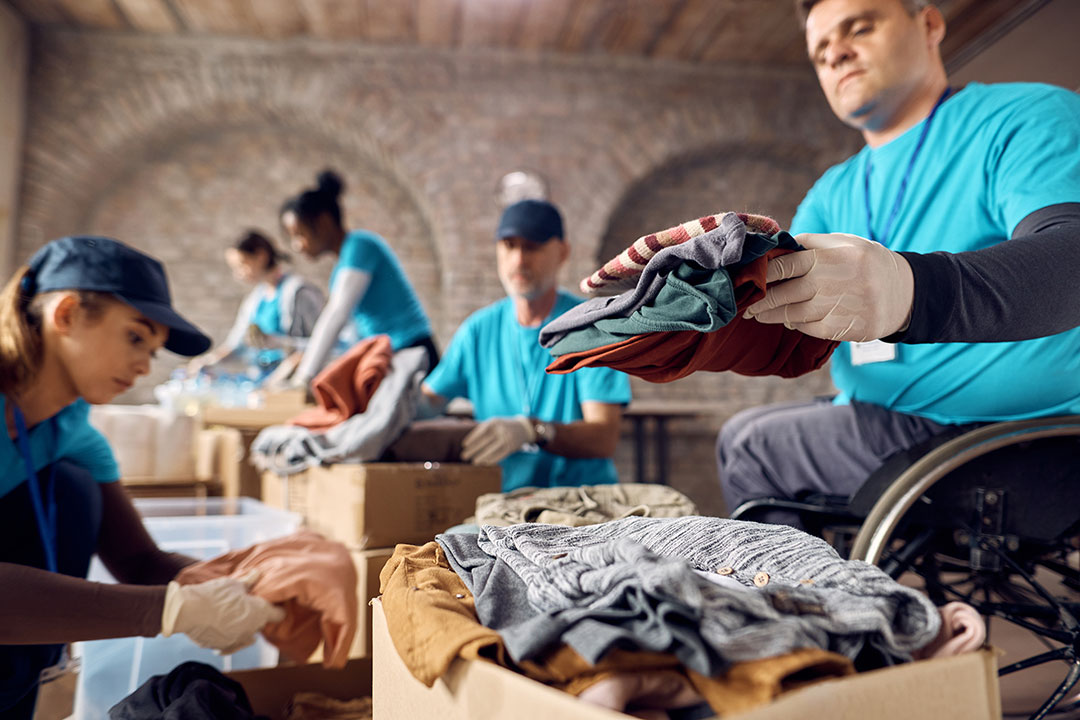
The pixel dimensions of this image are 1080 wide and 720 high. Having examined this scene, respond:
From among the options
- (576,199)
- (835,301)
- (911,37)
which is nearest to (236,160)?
(576,199)

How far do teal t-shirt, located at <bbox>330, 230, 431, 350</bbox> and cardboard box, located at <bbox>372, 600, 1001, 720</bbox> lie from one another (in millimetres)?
2391

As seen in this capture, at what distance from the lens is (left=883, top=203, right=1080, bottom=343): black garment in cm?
71

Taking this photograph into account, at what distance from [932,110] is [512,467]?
3.83 feet

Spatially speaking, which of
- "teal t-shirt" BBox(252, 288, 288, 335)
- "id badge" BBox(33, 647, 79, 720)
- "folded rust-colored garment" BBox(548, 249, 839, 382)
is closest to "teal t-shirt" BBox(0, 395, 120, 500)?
"id badge" BBox(33, 647, 79, 720)

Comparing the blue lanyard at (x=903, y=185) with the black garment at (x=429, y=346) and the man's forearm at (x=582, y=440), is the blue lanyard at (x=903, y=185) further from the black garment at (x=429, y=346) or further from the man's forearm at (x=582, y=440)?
the black garment at (x=429, y=346)

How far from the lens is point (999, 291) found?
725mm

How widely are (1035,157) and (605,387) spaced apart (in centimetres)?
106

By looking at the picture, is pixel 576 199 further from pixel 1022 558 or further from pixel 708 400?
pixel 1022 558

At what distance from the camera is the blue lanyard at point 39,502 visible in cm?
117

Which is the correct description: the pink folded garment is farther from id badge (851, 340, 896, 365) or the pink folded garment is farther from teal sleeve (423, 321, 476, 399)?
teal sleeve (423, 321, 476, 399)

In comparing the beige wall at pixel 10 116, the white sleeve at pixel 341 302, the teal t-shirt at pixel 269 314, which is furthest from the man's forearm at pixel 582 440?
the beige wall at pixel 10 116

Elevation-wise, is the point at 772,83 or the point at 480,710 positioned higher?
the point at 772,83

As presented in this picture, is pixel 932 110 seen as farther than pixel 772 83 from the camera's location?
No

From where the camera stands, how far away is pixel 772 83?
17.2ft
